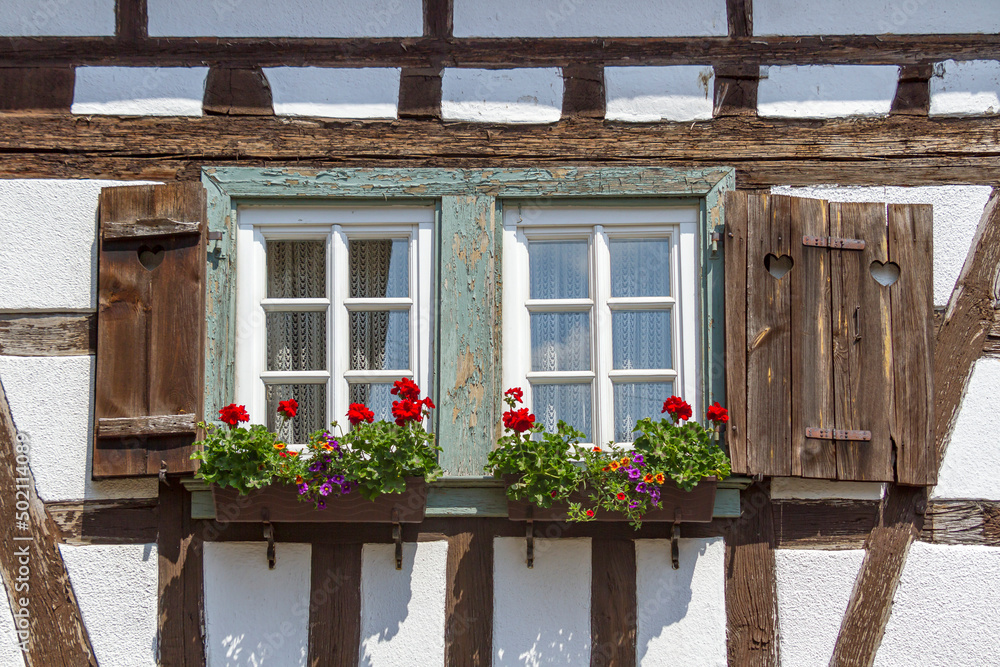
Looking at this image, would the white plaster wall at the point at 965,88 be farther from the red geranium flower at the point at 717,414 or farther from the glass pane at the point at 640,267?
the red geranium flower at the point at 717,414

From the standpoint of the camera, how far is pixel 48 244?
10.3ft

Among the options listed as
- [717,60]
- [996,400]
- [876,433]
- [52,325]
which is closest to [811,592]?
[876,433]

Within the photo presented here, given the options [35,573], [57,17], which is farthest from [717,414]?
[57,17]

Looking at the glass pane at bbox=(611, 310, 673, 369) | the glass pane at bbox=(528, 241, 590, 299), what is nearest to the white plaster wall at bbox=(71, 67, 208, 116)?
the glass pane at bbox=(528, 241, 590, 299)

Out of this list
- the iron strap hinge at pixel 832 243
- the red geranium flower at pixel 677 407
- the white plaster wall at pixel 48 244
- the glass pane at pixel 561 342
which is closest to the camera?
the red geranium flower at pixel 677 407

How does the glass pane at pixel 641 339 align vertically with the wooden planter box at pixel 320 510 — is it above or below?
above

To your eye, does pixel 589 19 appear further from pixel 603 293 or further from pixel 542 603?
pixel 542 603

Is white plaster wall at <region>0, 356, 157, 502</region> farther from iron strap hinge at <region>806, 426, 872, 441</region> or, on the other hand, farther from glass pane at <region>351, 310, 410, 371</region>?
iron strap hinge at <region>806, 426, 872, 441</region>

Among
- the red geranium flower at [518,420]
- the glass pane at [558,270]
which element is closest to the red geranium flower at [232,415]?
the red geranium flower at [518,420]

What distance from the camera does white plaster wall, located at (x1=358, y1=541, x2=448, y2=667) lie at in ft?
9.68

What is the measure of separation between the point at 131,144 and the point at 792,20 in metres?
2.72

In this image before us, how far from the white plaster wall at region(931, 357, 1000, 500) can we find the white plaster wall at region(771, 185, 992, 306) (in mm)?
358

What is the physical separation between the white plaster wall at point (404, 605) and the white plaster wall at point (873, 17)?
8.10ft

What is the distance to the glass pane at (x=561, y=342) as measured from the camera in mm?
3223
